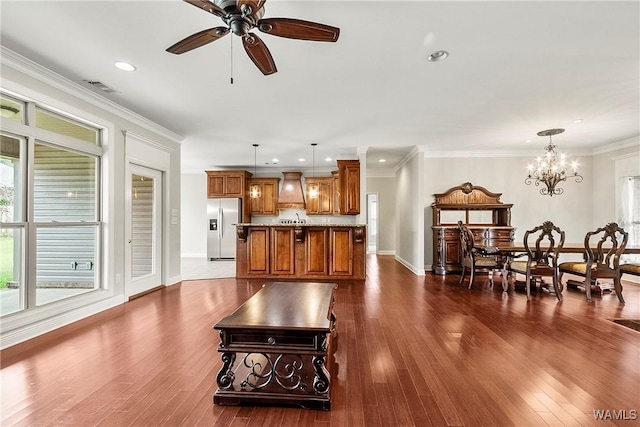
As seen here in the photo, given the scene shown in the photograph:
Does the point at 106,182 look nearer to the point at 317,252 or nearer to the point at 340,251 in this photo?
the point at 317,252

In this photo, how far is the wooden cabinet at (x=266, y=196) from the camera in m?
8.59

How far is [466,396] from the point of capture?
1.91 m

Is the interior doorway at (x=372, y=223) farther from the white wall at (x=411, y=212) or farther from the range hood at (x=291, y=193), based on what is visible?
the range hood at (x=291, y=193)

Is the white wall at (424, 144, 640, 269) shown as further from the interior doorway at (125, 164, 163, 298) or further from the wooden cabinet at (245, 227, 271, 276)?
the interior doorway at (125, 164, 163, 298)

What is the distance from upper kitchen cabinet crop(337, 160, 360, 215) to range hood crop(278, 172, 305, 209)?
231 centimetres

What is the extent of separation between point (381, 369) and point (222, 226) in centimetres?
680

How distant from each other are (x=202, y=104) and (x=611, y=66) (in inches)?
182

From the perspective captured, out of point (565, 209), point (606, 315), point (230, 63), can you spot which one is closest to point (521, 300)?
point (606, 315)

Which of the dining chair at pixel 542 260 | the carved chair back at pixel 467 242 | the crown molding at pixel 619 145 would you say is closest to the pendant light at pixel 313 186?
the carved chair back at pixel 467 242


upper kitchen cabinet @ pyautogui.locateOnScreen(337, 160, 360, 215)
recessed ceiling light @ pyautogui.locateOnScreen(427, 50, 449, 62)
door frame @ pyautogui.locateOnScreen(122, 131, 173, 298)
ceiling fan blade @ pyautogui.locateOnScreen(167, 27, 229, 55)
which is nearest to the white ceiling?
recessed ceiling light @ pyautogui.locateOnScreen(427, 50, 449, 62)

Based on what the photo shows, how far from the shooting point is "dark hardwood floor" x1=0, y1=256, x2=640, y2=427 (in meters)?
1.73
